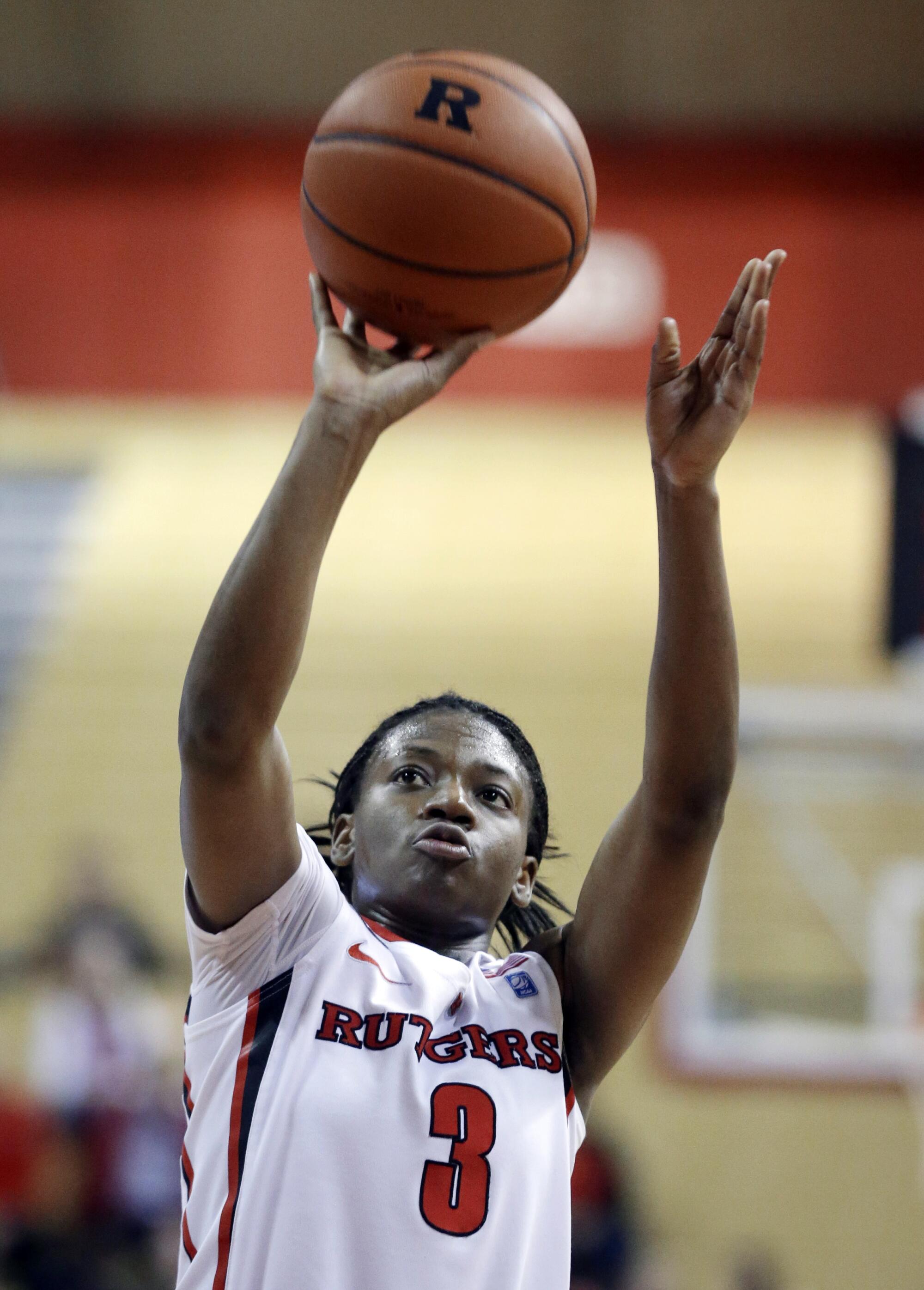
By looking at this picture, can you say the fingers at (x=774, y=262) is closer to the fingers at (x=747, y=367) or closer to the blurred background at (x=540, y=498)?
the fingers at (x=747, y=367)

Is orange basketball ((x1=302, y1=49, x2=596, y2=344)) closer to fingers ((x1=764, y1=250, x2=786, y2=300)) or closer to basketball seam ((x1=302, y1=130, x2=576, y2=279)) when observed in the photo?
basketball seam ((x1=302, y1=130, x2=576, y2=279))

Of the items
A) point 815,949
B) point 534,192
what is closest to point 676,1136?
point 815,949

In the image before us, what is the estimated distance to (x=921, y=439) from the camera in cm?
736

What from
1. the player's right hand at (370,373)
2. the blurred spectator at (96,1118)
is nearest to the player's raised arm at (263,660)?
the player's right hand at (370,373)

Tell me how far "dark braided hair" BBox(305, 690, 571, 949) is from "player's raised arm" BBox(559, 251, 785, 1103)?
27cm

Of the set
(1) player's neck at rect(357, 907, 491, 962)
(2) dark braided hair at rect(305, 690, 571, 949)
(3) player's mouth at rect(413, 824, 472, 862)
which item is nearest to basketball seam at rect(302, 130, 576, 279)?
(2) dark braided hair at rect(305, 690, 571, 949)

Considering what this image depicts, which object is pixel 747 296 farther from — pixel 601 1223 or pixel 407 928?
pixel 601 1223

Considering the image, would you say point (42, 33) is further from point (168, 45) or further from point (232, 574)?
point (232, 574)

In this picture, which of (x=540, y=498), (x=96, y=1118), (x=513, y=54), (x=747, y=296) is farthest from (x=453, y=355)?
(x=513, y=54)

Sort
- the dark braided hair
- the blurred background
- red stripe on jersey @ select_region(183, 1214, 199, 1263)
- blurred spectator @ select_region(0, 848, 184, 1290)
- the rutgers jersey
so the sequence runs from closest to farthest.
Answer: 1. the rutgers jersey
2. red stripe on jersey @ select_region(183, 1214, 199, 1263)
3. the dark braided hair
4. blurred spectator @ select_region(0, 848, 184, 1290)
5. the blurred background

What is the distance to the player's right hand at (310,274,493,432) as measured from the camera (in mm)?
1853

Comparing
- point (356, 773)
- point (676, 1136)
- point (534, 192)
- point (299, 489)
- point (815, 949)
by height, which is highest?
point (534, 192)

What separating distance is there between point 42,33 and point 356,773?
7803 mm

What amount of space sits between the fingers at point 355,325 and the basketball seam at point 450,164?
92mm
